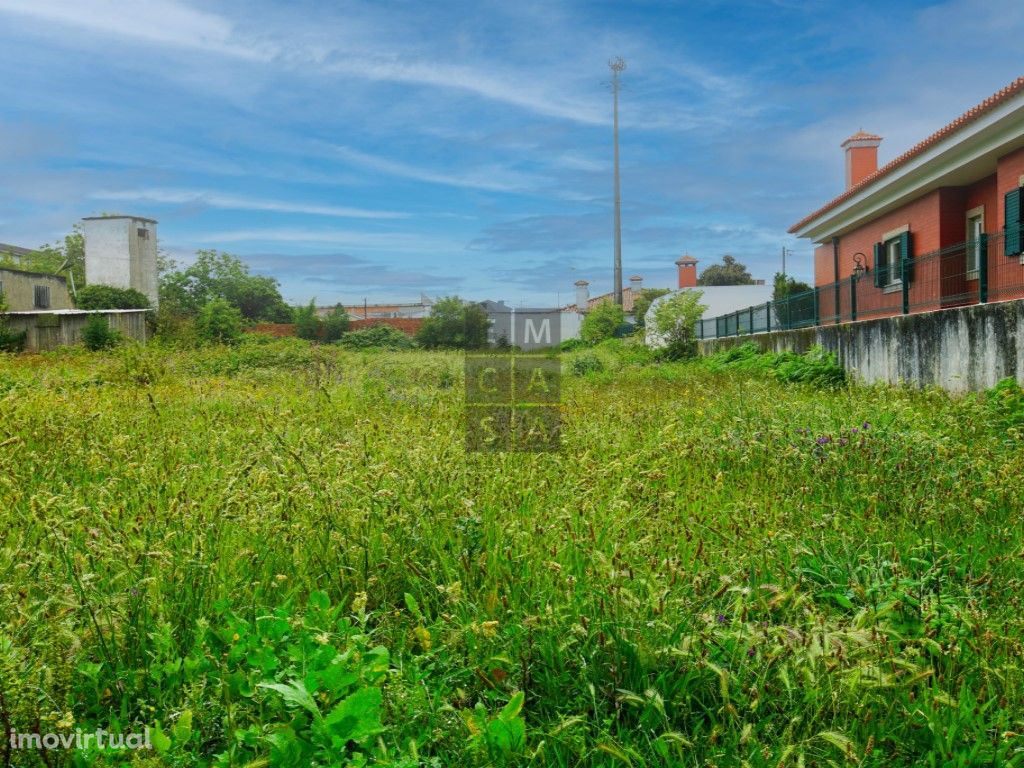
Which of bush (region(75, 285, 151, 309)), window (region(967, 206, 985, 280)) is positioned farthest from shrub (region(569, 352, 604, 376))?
bush (region(75, 285, 151, 309))

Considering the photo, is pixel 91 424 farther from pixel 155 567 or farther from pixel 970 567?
pixel 970 567

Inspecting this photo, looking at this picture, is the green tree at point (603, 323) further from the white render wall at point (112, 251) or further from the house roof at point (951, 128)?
the white render wall at point (112, 251)

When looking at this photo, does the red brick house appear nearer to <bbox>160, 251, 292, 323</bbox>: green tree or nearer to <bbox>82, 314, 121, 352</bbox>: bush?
<bbox>82, 314, 121, 352</bbox>: bush

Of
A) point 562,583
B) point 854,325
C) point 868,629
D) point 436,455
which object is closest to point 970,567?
point 868,629

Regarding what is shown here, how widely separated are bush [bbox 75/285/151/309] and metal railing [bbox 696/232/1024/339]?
36000 millimetres

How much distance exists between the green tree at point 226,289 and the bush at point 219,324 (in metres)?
15.9

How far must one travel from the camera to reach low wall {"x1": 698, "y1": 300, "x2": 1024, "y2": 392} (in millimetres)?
9797

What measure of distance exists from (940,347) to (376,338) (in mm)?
21503

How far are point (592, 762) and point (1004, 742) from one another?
3.56ft

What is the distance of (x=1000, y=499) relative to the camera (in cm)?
429

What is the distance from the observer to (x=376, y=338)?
29.4 metres

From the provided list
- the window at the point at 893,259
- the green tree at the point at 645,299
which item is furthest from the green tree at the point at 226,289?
the window at the point at 893,259

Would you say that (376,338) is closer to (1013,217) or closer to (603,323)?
(603,323)

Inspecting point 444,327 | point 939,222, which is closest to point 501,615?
point 939,222
